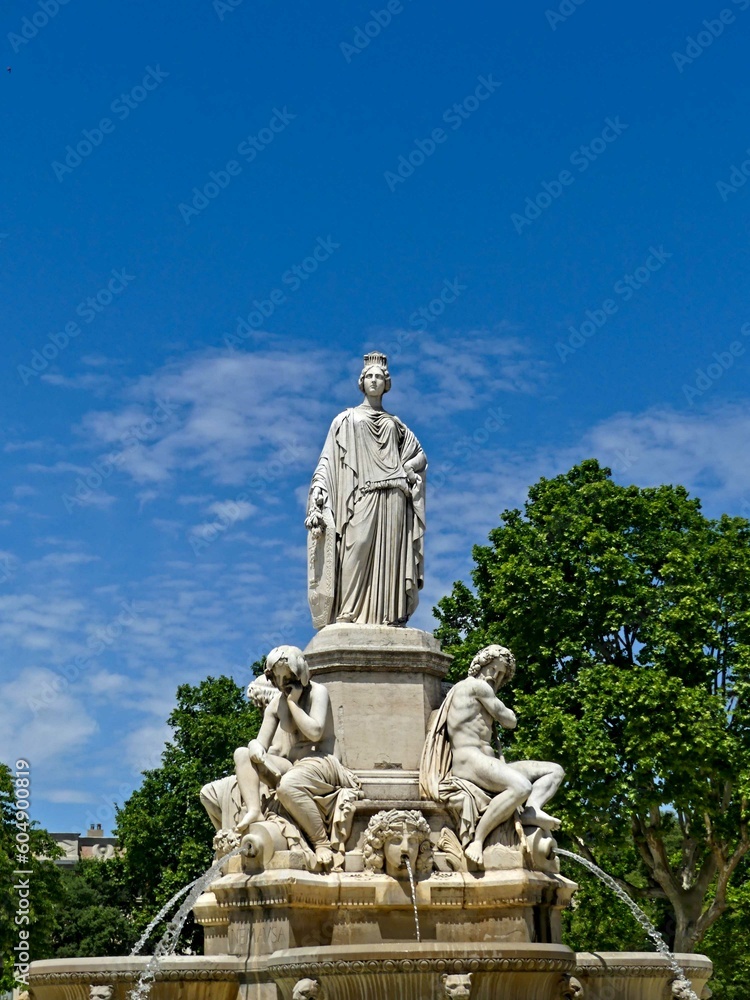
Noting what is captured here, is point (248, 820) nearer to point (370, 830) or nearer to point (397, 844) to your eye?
point (370, 830)

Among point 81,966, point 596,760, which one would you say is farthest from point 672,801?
point 81,966

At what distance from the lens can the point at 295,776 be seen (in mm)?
14039

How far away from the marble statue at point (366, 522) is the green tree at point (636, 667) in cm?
1261

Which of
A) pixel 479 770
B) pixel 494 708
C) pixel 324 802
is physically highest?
pixel 494 708

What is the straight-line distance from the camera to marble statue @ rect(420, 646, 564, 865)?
46.7 feet

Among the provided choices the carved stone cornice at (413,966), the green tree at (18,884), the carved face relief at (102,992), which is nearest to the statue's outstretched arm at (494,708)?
the carved stone cornice at (413,966)

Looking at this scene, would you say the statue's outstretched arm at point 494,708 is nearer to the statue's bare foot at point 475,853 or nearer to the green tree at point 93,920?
the statue's bare foot at point 475,853

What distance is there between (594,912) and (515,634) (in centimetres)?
613

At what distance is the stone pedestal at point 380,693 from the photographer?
14.8 m

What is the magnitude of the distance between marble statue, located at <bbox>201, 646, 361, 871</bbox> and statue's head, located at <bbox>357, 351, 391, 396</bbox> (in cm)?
348

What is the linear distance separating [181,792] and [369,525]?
25.2 metres

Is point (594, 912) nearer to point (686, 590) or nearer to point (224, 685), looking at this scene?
point (686, 590)

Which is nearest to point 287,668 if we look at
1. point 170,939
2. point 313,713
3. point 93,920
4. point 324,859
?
point 313,713

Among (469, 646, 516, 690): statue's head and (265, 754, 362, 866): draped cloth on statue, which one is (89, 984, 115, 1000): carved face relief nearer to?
(265, 754, 362, 866): draped cloth on statue
